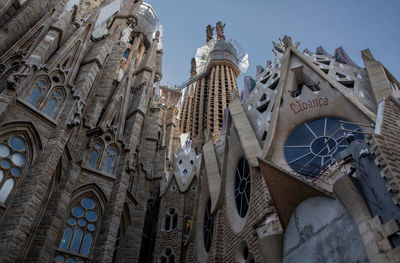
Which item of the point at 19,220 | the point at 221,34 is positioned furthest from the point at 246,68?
the point at 19,220

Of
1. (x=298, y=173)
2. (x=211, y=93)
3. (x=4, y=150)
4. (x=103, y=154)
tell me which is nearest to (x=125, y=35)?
(x=103, y=154)

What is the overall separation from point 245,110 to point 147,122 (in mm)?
6951

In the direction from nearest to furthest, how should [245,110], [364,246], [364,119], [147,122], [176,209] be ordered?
[364,246]
[364,119]
[245,110]
[176,209]
[147,122]

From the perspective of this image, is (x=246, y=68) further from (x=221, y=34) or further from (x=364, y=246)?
(x=364, y=246)

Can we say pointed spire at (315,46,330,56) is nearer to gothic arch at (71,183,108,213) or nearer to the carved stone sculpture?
gothic arch at (71,183,108,213)

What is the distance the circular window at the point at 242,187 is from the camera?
394 inches

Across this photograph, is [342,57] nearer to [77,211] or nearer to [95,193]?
[95,193]

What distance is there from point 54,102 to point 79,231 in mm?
4062

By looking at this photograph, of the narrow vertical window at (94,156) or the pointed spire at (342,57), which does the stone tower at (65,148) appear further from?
the pointed spire at (342,57)

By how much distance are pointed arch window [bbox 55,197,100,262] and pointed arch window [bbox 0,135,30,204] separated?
7.11 ft

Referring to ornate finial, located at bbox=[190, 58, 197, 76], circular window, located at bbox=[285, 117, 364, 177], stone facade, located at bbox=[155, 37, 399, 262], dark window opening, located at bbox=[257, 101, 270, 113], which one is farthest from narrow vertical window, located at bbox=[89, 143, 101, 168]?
ornate finial, located at bbox=[190, 58, 197, 76]

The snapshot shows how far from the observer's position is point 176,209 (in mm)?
15680

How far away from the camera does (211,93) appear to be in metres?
41.4

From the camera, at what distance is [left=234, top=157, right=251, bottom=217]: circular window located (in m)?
10.0
